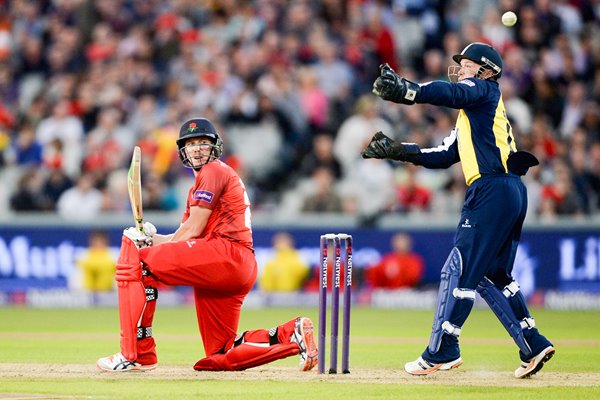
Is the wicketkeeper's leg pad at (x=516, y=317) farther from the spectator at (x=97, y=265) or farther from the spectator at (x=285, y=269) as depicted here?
the spectator at (x=97, y=265)

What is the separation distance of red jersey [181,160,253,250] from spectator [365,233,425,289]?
341 inches

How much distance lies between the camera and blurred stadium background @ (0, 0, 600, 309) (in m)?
18.2

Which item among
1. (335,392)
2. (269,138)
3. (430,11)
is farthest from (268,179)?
(335,392)

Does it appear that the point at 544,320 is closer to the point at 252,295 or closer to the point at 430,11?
the point at 252,295

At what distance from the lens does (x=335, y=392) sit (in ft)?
26.7

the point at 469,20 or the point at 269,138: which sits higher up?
the point at 469,20

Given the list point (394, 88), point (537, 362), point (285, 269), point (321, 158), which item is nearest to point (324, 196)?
point (321, 158)

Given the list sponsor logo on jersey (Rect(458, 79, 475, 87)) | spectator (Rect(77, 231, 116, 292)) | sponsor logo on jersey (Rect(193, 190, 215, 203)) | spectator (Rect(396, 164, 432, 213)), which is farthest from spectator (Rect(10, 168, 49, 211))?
sponsor logo on jersey (Rect(458, 79, 475, 87))

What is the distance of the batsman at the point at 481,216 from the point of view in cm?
914

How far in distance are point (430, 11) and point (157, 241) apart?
12366 mm

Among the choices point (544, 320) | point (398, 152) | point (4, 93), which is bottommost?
point (544, 320)

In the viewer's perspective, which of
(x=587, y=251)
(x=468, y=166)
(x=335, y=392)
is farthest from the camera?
(x=587, y=251)

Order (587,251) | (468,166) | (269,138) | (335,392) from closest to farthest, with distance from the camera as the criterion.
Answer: (335,392) < (468,166) < (587,251) < (269,138)

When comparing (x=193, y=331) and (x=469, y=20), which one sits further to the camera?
(x=469, y=20)
